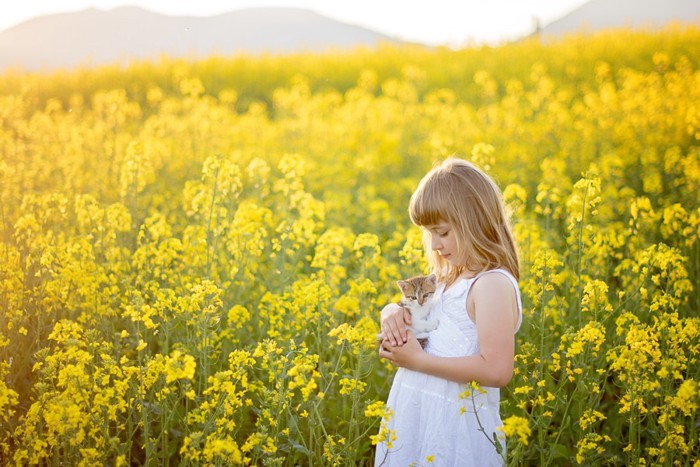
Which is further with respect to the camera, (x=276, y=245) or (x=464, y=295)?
(x=276, y=245)

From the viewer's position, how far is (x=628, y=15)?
60.0 ft

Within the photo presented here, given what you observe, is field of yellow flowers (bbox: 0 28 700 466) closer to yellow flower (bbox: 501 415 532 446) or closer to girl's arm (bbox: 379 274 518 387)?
yellow flower (bbox: 501 415 532 446)

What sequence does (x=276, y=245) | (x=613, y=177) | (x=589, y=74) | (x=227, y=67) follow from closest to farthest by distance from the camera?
(x=276, y=245) < (x=613, y=177) < (x=589, y=74) < (x=227, y=67)

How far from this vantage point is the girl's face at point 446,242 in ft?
8.12

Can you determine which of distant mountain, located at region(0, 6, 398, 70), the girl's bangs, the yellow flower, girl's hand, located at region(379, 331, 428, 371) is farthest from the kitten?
distant mountain, located at region(0, 6, 398, 70)

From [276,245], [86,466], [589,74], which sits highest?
[589,74]

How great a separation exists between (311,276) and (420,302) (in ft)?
3.87

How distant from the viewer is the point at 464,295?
94.5 inches

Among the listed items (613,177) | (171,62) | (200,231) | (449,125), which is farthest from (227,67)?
(200,231)

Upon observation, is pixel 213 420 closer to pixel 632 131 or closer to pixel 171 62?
pixel 632 131

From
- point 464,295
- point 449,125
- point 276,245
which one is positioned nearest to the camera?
point 464,295

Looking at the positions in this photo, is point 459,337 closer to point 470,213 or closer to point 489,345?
point 489,345

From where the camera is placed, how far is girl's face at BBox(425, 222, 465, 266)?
247 cm

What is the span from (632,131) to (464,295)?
6.03 metres
